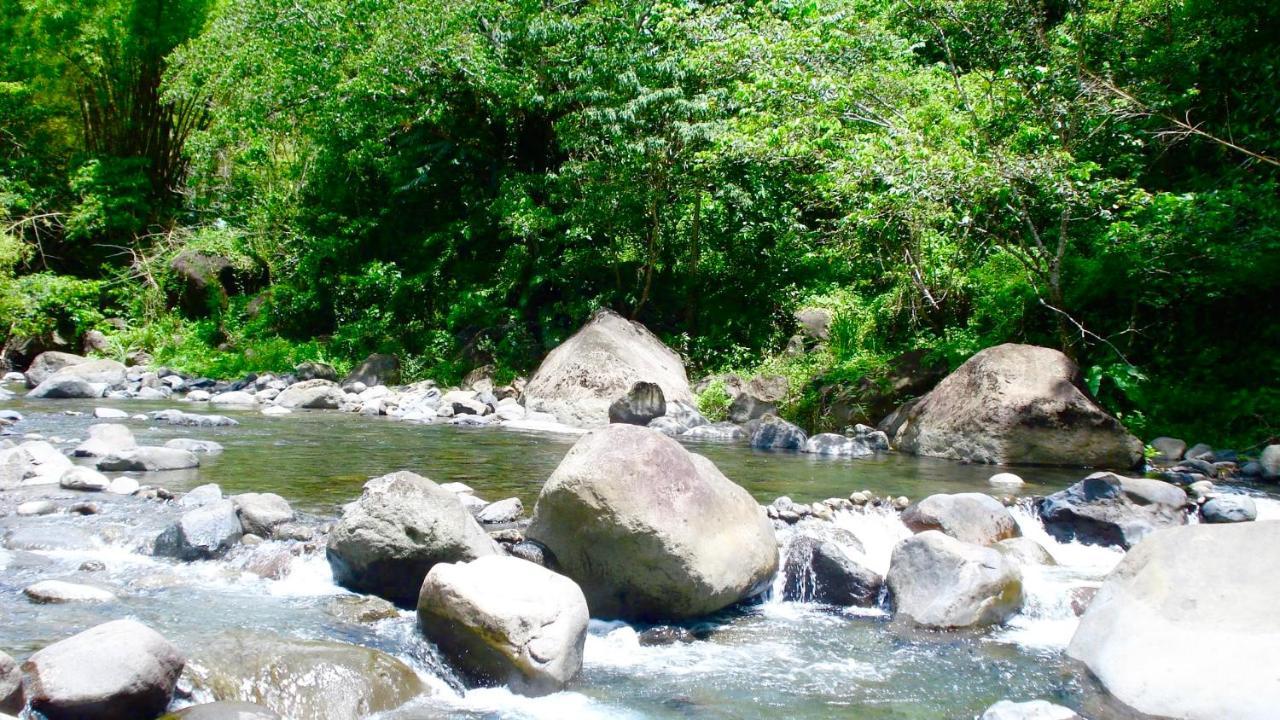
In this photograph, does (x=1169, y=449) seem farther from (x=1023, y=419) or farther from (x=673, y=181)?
(x=673, y=181)

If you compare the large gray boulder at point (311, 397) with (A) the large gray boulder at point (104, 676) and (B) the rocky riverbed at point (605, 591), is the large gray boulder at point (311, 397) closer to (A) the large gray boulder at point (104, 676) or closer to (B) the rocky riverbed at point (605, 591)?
(B) the rocky riverbed at point (605, 591)

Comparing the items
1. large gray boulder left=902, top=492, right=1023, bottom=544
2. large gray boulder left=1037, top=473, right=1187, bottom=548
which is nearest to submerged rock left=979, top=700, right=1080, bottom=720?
large gray boulder left=902, top=492, right=1023, bottom=544

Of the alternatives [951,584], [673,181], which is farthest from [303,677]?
[673,181]

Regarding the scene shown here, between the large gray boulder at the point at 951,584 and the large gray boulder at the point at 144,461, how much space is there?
648cm

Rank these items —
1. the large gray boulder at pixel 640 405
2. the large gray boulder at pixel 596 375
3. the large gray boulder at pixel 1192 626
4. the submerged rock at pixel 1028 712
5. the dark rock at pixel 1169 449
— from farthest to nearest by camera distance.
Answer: the large gray boulder at pixel 596 375, the large gray boulder at pixel 640 405, the dark rock at pixel 1169 449, the large gray boulder at pixel 1192 626, the submerged rock at pixel 1028 712

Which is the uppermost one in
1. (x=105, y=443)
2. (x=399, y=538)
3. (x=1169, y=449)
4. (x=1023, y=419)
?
(x=1023, y=419)

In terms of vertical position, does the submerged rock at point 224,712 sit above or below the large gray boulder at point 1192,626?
below

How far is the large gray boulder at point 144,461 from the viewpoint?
8117mm

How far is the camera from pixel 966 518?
659 cm

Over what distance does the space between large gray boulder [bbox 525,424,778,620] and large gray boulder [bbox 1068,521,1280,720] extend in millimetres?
1930

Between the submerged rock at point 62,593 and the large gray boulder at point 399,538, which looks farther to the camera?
the large gray boulder at point 399,538

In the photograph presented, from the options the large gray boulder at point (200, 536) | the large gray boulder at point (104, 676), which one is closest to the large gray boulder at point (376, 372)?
the large gray boulder at point (200, 536)

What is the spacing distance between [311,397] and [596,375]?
16.3ft

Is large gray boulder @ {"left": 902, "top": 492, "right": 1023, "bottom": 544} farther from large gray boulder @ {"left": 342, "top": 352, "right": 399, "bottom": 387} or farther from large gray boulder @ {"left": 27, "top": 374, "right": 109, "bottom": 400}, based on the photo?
large gray boulder @ {"left": 27, "top": 374, "right": 109, "bottom": 400}
